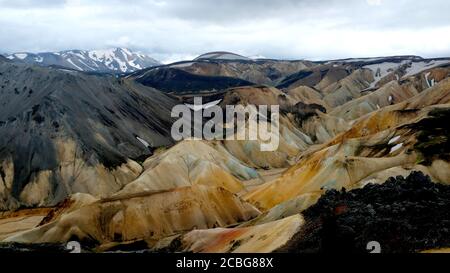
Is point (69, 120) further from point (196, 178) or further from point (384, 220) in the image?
point (384, 220)

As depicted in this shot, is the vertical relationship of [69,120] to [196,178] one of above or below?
above

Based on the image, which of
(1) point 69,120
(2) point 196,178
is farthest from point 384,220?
(1) point 69,120

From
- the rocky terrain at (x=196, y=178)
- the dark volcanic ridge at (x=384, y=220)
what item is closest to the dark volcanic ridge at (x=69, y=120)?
the rocky terrain at (x=196, y=178)

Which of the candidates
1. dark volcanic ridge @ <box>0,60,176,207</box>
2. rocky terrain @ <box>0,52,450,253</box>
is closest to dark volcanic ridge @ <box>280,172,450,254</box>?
rocky terrain @ <box>0,52,450,253</box>

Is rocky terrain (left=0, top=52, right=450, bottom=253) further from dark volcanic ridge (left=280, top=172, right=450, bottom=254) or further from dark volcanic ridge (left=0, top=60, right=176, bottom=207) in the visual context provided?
dark volcanic ridge (left=0, top=60, right=176, bottom=207)

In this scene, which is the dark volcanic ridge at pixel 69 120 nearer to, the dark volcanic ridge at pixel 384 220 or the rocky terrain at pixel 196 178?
the rocky terrain at pixel 196 178

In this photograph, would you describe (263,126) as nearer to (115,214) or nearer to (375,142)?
(375,142)
